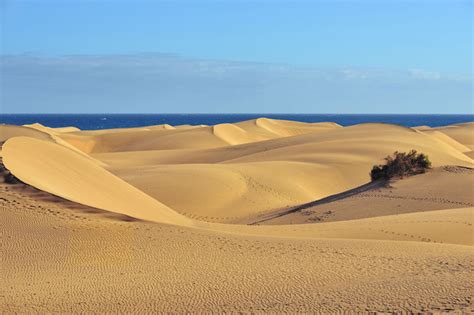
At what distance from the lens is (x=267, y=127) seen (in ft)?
270

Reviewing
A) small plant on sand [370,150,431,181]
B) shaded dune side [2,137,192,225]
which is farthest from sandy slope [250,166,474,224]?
shaded dune side [2,137,192,225]

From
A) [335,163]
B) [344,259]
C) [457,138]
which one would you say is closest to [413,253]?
[344,259]

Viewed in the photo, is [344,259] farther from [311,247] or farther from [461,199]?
[461,199]

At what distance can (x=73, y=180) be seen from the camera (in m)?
17.2

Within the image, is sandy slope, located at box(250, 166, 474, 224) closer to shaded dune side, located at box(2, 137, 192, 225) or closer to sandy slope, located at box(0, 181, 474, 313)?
shaded dune side, located at box(2, 137, 192, 225)

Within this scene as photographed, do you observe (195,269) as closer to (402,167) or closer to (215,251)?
(215,251)

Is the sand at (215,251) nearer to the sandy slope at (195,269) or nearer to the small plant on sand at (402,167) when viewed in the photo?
the sandy slope at (195,269)

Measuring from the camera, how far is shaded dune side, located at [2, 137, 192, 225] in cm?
1495

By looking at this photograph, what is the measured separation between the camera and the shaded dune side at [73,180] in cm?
1495

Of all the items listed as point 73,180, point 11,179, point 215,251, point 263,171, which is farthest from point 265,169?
point 215,251

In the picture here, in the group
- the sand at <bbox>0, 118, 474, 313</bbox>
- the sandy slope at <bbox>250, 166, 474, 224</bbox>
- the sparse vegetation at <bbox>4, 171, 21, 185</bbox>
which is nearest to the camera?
the sand at <bbox>0, 118, 474, 313</bbox>

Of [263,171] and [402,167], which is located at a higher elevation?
[402,167]

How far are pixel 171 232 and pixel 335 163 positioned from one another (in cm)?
2256

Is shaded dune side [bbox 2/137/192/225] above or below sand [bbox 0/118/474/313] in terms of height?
above
